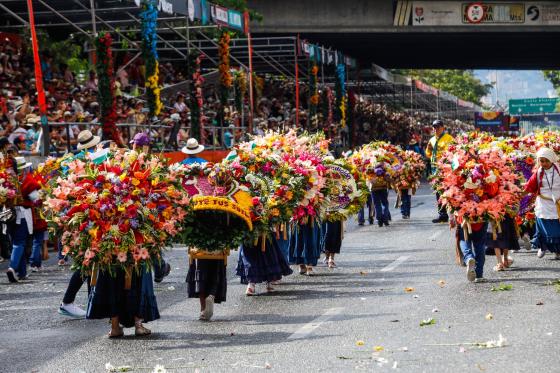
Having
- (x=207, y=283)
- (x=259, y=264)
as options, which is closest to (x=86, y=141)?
(x=259, y=264)

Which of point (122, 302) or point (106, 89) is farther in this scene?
point (106, 89)

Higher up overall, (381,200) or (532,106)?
(532,106)

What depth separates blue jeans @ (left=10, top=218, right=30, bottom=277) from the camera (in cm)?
1686

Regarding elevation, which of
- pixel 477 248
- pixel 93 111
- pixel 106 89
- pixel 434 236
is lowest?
pixel 434 236

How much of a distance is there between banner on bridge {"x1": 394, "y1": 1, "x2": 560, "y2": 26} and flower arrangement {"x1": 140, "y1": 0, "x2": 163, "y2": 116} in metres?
20.1

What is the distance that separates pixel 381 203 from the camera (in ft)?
85.4

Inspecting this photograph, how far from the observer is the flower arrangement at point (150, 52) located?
26938 millimetres

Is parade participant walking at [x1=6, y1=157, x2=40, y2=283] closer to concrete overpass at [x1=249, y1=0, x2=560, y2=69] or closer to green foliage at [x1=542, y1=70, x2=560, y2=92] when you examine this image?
concrete overpass at [x1=249, y1=0, x2=560, y2=69]

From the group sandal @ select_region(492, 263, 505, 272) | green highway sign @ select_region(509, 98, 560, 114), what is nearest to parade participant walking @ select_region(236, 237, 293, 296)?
sandal @ select_region(492, 263, 505, 272)

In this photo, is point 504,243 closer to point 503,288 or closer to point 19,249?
point 503,288

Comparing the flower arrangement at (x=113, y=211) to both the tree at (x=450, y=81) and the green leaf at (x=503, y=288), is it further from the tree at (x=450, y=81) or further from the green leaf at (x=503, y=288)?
the tree at (x=450, y=81)

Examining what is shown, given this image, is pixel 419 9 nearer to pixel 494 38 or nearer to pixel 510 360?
pixel 494 38

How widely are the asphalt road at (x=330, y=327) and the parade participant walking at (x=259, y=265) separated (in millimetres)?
217

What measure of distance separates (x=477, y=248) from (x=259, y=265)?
2842mm
